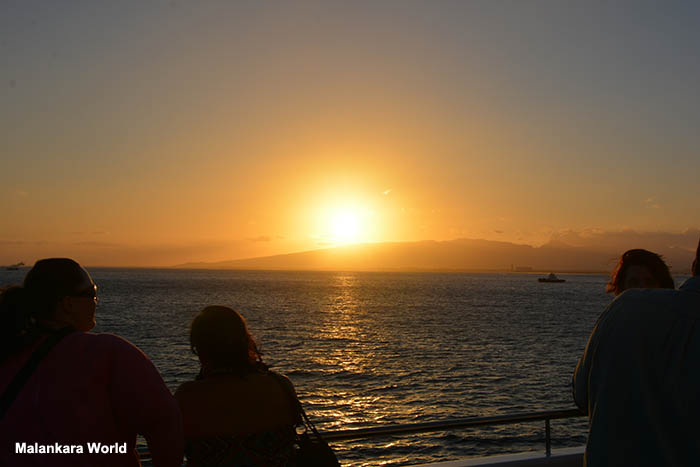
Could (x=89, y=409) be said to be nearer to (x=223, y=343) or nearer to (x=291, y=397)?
(x=223, y=343)


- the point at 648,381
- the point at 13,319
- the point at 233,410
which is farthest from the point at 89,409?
the point at 648,381

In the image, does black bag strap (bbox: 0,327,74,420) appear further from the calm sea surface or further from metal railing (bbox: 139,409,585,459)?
the calm sea surface

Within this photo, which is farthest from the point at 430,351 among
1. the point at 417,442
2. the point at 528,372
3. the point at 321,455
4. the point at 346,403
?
the point at 321,455

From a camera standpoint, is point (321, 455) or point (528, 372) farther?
point (528, 372)

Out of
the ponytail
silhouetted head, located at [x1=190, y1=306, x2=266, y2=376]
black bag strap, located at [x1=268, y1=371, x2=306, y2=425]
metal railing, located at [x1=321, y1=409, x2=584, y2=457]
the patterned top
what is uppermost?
the ponytail

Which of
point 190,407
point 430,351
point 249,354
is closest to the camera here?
point 190,407

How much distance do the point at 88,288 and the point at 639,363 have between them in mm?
2047

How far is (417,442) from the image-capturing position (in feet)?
53.2

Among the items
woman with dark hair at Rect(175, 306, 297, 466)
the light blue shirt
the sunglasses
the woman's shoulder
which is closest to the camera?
the light blue shirt

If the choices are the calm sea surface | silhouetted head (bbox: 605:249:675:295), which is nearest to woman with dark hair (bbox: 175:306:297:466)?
silhouetted head (bbox: 605:249:675:295)

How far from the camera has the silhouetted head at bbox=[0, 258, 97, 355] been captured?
6.49 feet

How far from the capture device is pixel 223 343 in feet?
7.94

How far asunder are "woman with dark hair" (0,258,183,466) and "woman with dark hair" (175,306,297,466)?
0.88ft

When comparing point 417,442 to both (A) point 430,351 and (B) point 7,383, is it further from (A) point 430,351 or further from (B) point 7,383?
(A) point 430,351
